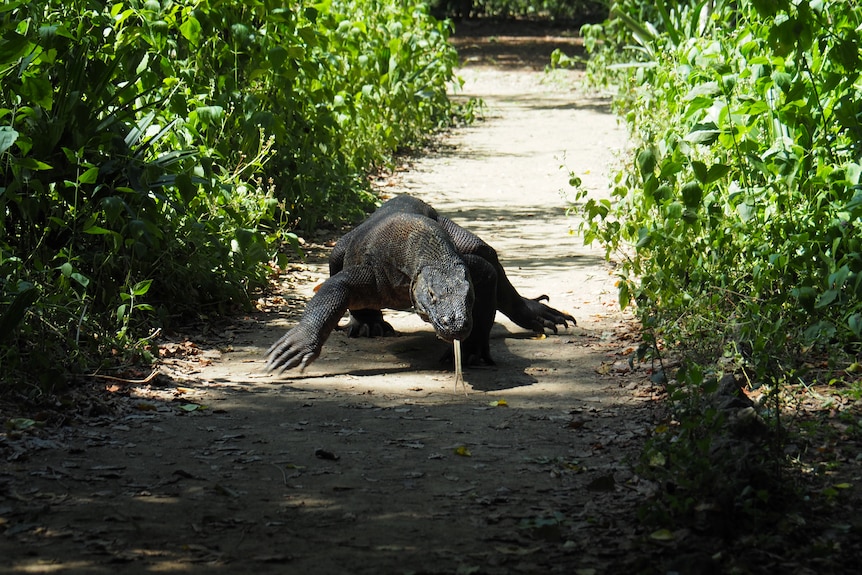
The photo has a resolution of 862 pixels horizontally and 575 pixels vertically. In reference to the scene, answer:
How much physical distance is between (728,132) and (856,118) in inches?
21.9

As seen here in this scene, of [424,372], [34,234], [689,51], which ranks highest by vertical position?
[689,51]

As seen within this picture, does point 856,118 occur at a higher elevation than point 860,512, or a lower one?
higher

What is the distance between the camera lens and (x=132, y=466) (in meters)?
3.86

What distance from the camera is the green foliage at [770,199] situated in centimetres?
436

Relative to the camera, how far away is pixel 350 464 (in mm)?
3930

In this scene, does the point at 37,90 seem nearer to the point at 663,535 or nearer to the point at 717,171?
the point at 717,171

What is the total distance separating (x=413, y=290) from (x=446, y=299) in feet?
1.30

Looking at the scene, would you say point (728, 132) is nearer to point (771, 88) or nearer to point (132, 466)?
point (771, 88)

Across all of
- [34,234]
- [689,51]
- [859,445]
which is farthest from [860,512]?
[34,234]

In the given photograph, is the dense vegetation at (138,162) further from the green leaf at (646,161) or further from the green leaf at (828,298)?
the green leaf at (828,298)

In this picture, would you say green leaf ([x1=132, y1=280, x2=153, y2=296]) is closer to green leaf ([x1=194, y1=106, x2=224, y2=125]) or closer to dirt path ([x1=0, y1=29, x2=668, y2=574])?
dirt path ([x1=0, y1=29, x2=668, y2=574])

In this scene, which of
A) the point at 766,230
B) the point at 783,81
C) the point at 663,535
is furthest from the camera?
the point at 766,230

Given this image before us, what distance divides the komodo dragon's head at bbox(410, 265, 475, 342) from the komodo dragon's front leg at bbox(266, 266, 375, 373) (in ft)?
1.23

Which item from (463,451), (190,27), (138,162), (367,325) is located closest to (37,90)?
(138,162)
